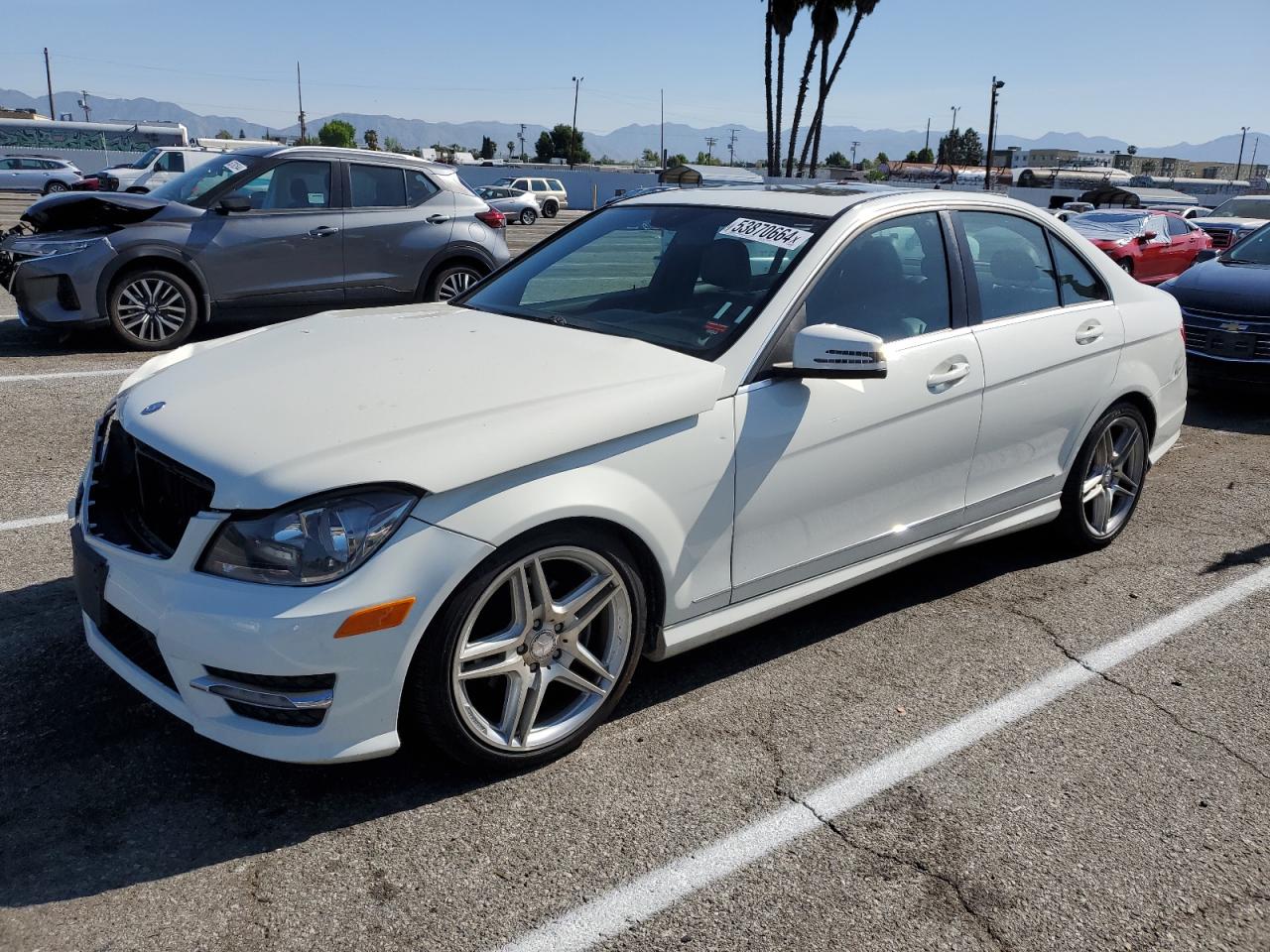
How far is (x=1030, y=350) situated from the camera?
4.17 m

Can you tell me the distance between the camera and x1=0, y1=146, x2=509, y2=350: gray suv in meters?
8.16

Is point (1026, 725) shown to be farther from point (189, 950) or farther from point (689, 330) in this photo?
point (189, 950)

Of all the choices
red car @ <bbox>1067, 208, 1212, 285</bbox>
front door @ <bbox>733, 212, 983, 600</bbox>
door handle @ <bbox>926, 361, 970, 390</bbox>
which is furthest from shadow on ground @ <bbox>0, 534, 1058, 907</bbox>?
red car @ <bbox>1067, 208, 1212, 285</bbox>

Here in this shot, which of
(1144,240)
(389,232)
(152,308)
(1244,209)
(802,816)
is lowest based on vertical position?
(802,816)

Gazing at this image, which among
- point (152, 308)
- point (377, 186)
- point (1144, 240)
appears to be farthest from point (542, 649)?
point (1144, 240)

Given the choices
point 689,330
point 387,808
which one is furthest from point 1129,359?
point 387,808

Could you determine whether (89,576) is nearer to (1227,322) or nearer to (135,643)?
(135,643)

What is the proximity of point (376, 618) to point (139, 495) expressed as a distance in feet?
3.17

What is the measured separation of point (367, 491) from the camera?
255cm

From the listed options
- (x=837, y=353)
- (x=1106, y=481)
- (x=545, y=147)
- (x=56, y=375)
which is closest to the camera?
(x=837, y=353)

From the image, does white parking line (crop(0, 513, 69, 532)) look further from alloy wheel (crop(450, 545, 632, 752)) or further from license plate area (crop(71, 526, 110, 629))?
alloy wheel (crop(450, 545, 632, 752))

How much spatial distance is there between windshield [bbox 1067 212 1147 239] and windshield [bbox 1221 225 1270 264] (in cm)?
691

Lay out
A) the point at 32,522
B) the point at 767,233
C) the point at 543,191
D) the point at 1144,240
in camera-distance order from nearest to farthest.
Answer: the point at 767,233
the point at 32,522
the point at 1144,240
the point at 543,191

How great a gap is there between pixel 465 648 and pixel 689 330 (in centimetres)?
137
